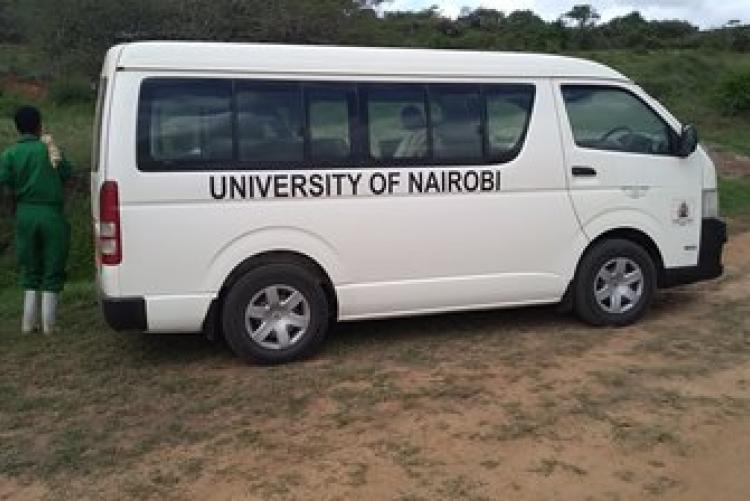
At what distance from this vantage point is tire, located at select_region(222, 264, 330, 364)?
6.11 meters

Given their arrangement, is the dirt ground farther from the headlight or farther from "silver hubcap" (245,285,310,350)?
the headlight

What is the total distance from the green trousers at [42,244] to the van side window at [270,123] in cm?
184

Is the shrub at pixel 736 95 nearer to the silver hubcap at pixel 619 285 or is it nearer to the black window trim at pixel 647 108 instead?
the black window trim at pixel 647 108

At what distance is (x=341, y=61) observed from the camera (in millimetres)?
6227

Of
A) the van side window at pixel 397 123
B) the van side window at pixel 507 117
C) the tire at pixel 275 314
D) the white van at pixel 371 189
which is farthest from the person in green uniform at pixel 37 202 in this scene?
the van side window at pixel 507 117

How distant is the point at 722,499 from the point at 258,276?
3045mm

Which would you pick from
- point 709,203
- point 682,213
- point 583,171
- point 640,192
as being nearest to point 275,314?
point 583,171

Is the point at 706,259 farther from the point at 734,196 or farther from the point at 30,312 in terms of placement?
the point at 734,196

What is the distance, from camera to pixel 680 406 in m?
5.34

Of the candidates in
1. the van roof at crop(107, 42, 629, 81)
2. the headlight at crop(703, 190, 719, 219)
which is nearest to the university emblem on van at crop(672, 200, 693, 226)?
the headlight at crop(703, 190, 719, 219)

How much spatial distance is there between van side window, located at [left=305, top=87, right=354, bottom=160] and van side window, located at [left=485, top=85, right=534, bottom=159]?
40.4 inches

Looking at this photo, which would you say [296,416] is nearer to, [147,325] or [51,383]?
[147,325]

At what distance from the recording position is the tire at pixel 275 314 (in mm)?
6105

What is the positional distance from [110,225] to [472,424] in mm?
2432
